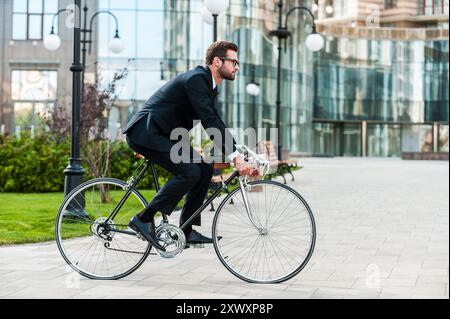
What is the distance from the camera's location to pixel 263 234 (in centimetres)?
638

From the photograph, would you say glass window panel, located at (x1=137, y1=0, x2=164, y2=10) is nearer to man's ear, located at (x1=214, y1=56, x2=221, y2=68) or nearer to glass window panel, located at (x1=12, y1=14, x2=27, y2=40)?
glass window panel, located at (x1=12, y1=14, x2=27, y2=40)

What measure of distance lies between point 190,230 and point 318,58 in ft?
206

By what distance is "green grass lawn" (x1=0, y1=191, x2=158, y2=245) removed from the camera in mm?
9078

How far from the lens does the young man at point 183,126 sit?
6.14 m

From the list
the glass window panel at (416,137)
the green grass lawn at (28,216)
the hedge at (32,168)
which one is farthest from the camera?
the glass window panel at (416,137)

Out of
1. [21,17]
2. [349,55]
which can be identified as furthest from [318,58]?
[21,17]

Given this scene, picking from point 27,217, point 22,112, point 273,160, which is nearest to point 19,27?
point 22,112

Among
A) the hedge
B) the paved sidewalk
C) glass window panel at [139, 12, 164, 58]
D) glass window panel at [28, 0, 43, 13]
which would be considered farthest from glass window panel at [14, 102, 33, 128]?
the paved sidewalk

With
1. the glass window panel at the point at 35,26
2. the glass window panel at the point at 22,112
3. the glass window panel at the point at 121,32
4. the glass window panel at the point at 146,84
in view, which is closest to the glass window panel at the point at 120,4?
the glass window panel at the point at 121,32

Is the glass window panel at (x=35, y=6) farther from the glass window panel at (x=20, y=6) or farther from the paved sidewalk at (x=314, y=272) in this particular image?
the paved sidewalk at (x=314, y=272)

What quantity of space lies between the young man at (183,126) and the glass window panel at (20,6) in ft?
137

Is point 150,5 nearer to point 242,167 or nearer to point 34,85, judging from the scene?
point 34,85

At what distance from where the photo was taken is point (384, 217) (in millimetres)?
12445

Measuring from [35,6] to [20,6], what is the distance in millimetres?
911
